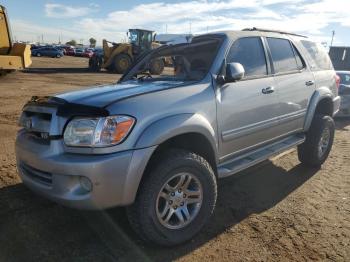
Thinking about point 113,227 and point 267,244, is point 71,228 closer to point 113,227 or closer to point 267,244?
point 113,227

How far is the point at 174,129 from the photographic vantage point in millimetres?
3150

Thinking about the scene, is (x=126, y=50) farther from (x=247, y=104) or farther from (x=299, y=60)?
(x=247, y=104)

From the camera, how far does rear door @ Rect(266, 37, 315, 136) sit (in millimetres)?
4629

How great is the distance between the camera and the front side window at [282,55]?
4.67 m

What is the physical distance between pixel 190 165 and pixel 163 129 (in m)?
0.45

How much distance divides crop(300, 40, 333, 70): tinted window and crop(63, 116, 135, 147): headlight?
358 centimetres

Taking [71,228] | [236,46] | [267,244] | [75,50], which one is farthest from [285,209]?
[75,50]

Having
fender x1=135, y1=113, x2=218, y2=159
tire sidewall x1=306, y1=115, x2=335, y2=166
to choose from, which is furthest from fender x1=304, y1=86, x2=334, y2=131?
fender x1=135, y1=113, x2=218, y2=159

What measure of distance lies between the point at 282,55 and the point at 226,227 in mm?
2431

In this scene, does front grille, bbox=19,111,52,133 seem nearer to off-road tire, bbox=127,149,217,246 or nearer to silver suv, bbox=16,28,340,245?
silver suv, bbox=16,28,340,245

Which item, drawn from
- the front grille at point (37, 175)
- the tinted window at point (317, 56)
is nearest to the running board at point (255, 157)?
the tinted window at point (317, 56)

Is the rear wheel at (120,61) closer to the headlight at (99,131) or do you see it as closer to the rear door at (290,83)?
the rear door at (290,83)

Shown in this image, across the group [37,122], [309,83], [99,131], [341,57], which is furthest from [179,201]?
[341,57]

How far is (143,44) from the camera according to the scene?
25938 mm
